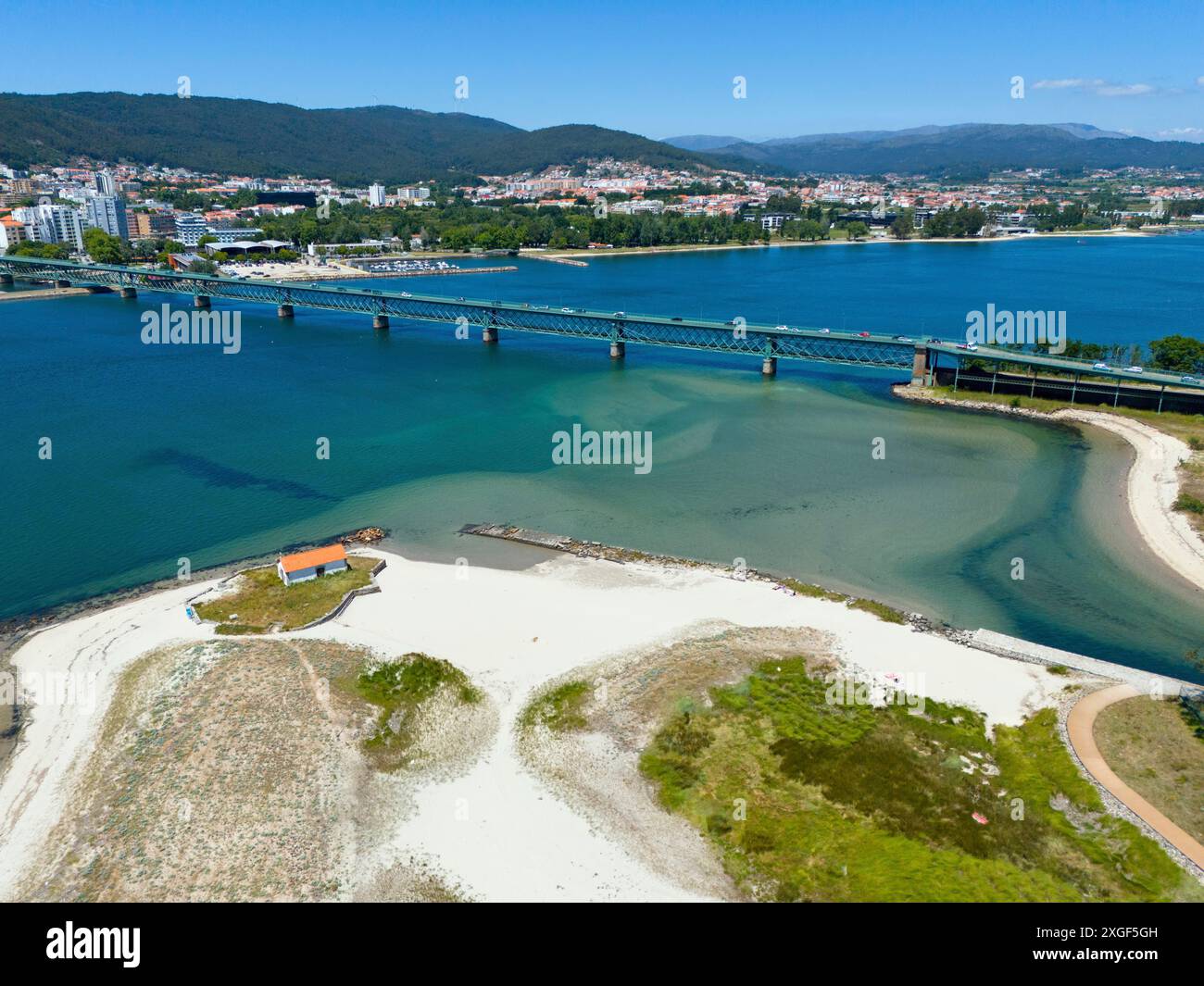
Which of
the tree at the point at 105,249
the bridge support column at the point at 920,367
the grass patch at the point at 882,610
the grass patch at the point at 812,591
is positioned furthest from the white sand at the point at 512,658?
the tree at the point at 105,249

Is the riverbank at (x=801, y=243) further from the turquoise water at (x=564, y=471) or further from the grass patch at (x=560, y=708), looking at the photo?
the grass patch at (x=560, y=708)

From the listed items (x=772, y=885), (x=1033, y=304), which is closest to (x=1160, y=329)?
(x=1033, y=304)

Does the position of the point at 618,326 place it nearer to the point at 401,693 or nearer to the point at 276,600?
A: the point at 276,600

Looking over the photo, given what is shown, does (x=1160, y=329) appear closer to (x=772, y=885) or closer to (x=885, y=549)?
(x=885, y=549)

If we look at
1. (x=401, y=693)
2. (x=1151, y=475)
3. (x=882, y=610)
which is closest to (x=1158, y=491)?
(x=1151, y=475)

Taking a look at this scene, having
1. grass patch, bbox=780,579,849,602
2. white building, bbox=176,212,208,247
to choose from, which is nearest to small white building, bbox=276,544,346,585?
grass patch, bbox=780,579,849,602

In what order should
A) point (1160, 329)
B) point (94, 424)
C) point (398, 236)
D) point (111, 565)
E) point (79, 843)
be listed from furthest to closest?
point (398, 236) → point (1160, 329) → point (94, 424) → point (111, 565) → point (79, 843)

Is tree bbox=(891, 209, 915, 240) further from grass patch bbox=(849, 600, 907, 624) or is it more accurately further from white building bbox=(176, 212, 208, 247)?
grass patch bbox=(849, 600, 907, 624)
